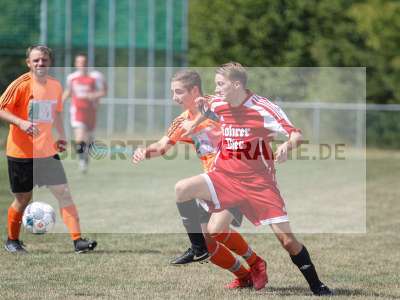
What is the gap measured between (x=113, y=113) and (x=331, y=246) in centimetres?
1973

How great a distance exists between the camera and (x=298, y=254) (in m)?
6.68

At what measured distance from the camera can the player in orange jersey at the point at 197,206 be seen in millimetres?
7086

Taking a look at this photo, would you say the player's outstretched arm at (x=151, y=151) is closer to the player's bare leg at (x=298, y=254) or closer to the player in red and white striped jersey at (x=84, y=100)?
the player's bare leg at (x=298, y=254)

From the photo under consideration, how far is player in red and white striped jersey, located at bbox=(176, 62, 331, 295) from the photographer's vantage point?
6680 millimetres

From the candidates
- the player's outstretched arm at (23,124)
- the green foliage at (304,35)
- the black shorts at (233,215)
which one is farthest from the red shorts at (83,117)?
the green foliage at (304,35)

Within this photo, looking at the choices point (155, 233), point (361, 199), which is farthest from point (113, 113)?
point (155, 233)

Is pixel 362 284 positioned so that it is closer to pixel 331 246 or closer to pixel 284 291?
pixel 284 291

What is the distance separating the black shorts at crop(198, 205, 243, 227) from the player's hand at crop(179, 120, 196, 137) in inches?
27.6

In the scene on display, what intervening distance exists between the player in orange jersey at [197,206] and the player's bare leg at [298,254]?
543 mm

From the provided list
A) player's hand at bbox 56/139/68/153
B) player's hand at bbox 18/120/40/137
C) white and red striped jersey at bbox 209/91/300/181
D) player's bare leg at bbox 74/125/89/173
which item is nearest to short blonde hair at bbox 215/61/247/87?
white and red striped jersey at bbox 209/91/300/181

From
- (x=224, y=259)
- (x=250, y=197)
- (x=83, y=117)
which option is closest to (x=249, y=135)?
(x=250, y=197)

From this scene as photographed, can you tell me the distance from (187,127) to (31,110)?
6.60ft

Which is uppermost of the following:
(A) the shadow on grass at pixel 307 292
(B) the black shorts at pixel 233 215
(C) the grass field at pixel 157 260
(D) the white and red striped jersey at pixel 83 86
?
(D) the white and red striped jersey at pixel 83 86

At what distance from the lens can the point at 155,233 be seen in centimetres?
1030
